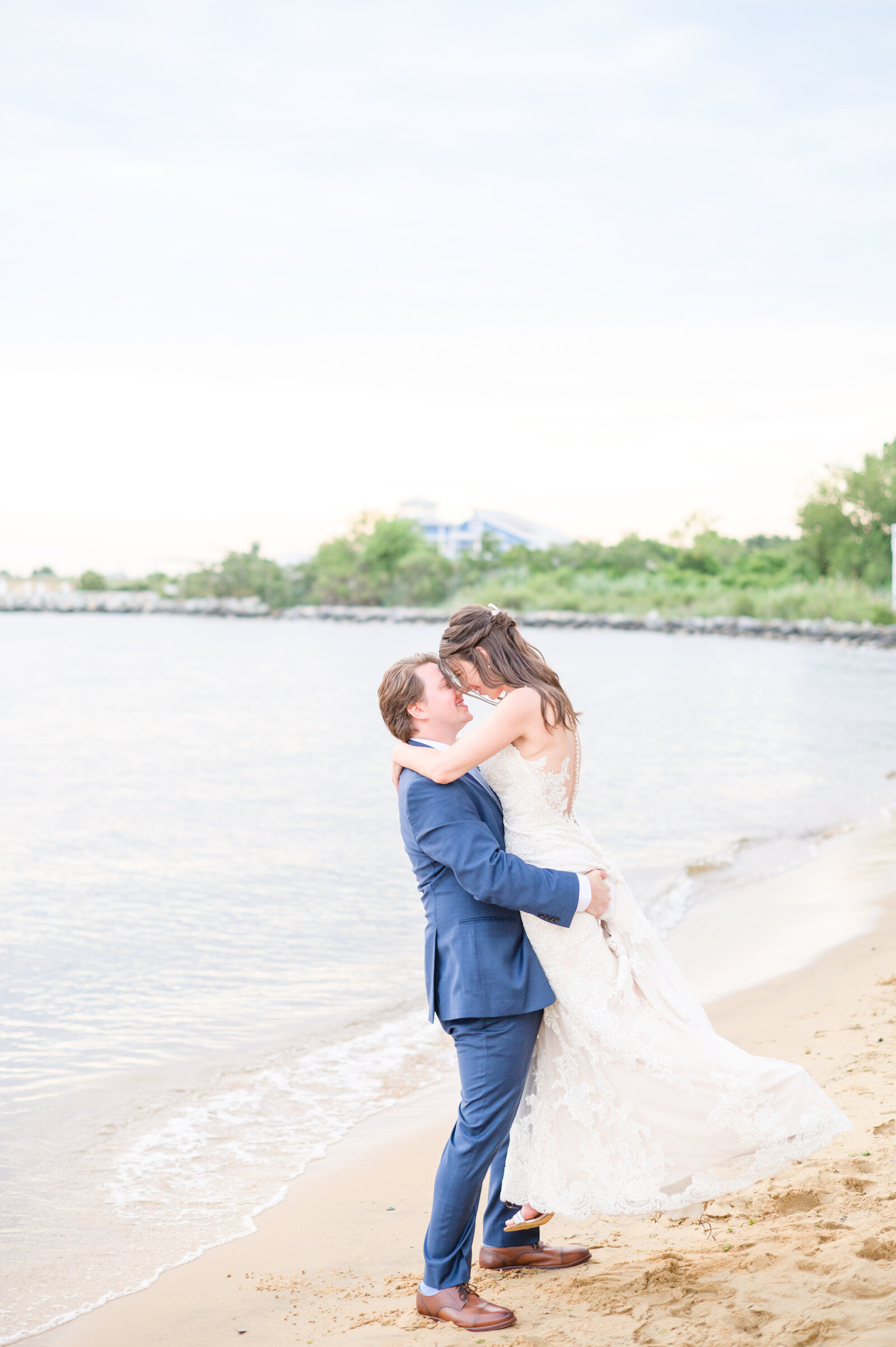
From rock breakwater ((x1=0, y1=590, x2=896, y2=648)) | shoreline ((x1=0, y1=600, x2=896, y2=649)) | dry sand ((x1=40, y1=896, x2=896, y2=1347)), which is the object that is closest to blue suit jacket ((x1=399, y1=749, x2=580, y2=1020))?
dry sand ((x1=40, y1=896, x2=896, y2=1347))

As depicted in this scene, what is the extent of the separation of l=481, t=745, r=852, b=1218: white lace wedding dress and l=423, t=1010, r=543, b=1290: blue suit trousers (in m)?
0.13

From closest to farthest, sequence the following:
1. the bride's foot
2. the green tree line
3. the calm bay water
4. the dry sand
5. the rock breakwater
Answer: the dry sand → the bride's foot → the calm bay water → the rock breakwater → the green tree line

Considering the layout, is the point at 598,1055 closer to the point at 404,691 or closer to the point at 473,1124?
Answer: the point at 473,1124

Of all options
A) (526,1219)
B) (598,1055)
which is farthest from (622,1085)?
(526,1219)

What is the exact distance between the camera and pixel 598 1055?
10.4 feet

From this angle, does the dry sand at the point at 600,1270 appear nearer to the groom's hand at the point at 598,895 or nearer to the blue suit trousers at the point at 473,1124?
the blue suit trousers at the point at 473,1124

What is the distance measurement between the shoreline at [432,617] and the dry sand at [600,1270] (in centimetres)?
5788

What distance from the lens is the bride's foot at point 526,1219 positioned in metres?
3.44

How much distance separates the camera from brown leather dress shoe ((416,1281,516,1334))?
10.2 feet

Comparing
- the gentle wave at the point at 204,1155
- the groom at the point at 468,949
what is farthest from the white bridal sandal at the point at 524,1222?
the gentle wave at the point at 204,1155

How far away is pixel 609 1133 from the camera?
10.4 feet

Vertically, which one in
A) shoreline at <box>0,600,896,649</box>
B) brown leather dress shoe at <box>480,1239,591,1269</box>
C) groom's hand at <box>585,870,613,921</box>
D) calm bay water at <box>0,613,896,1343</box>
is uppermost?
shoreline at <box>0,600,896,649</box>

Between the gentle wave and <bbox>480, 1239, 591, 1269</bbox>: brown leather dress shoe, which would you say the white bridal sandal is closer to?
<bbox>480, 1239, 591, 1269</bbox>: brown leather dress shoe

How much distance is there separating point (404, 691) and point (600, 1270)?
185 cm
